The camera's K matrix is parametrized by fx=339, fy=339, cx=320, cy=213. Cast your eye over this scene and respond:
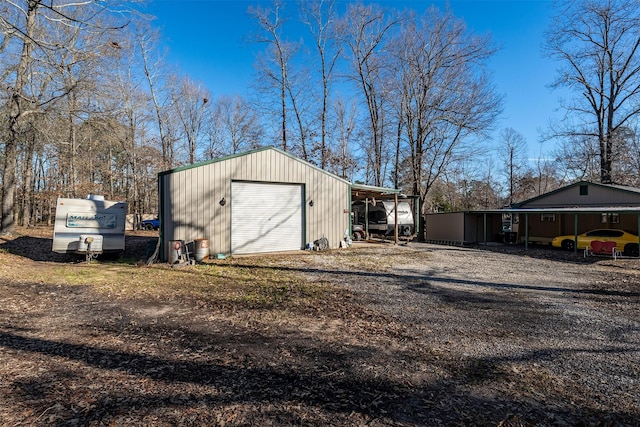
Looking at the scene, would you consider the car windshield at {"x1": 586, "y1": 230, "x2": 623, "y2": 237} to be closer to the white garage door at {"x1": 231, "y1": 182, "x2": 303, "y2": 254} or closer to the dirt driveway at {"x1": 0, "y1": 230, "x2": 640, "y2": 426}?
the dirt driveway at {"x1": 0, "y1": 230, "x2": 640, "y2": 426}

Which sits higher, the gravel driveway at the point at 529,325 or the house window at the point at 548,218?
the house window at the point at 548,218

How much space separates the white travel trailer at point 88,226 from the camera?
1068 cm

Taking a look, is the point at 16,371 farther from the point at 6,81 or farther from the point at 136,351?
the point at 6,81

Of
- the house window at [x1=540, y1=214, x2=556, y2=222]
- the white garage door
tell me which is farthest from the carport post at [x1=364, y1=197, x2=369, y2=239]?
the house window at [x1=540, y1=214, x2=556, y2=222]

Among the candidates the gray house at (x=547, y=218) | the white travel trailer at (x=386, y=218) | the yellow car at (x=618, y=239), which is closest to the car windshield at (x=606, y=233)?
the yellow car at (x=618, y=239)

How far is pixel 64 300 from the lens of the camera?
6070 mm

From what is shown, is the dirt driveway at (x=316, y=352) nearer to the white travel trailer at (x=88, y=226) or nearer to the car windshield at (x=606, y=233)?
the white travel trailer at (x=88, y=226)

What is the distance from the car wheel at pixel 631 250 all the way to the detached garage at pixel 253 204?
11.4 meters

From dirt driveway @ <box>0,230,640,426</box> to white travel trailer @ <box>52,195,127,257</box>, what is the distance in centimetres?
286

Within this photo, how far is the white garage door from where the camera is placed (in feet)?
41.2

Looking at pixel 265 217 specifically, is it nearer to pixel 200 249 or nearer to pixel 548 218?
pixel 200 249

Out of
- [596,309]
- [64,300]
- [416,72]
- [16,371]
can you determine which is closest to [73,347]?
[16,371]

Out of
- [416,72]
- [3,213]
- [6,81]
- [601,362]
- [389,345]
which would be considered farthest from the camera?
[416,72]

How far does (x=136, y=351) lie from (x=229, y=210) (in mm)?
8735
